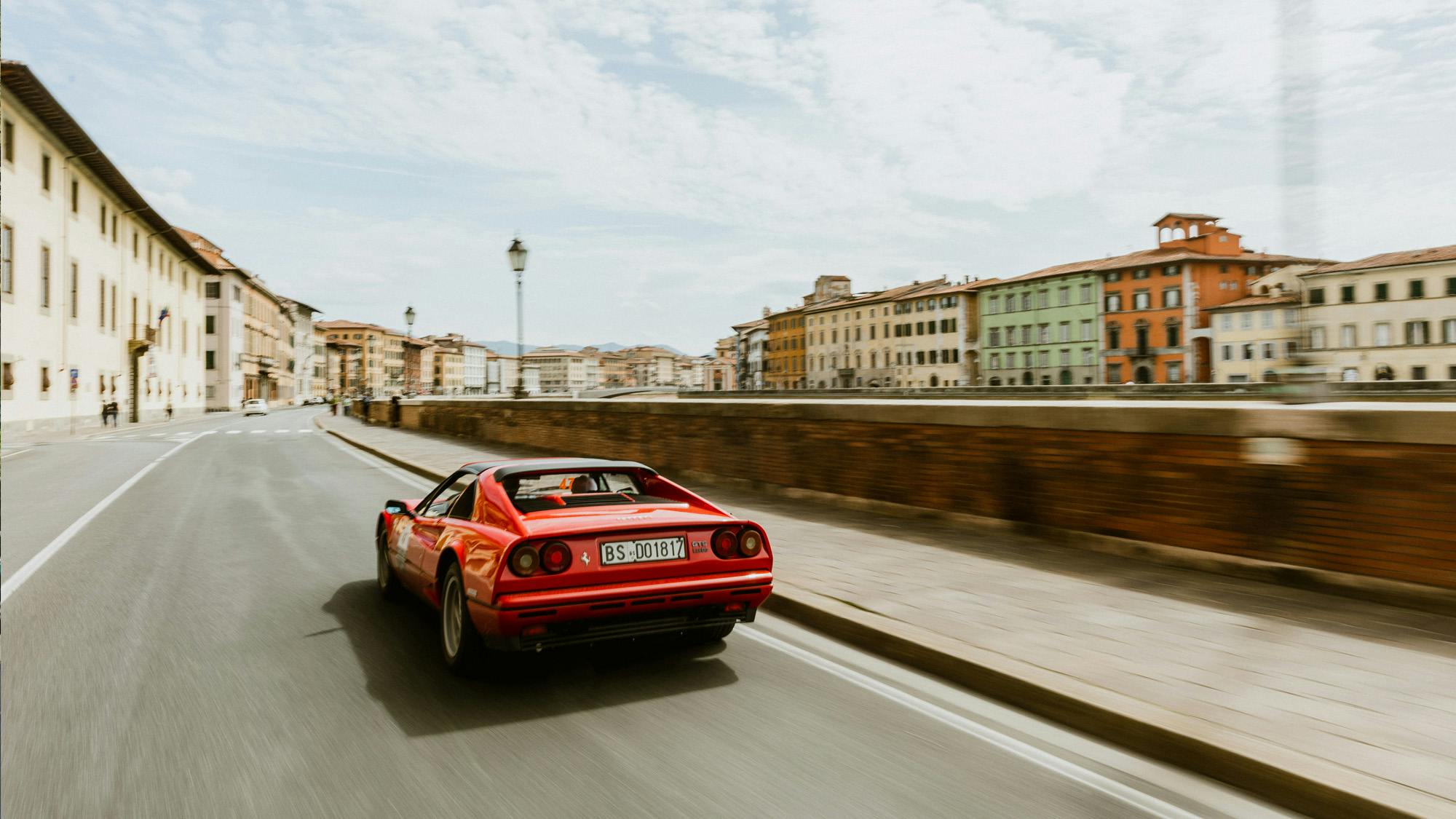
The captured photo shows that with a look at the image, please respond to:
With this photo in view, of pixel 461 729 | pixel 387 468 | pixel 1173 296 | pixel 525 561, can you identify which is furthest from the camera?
pixel 1173 296

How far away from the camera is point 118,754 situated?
3637mm

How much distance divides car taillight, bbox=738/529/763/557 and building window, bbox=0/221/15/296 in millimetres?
42916

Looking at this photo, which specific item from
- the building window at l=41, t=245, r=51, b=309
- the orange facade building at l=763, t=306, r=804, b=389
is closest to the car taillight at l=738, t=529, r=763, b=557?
the building window at l=41, t=245, r=51, b=309

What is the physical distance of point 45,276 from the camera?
1654 inches

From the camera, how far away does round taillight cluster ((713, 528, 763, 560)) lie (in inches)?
191

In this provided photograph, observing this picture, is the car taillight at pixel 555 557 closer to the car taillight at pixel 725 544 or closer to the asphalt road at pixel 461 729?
the asphalt road at pixel 461 729

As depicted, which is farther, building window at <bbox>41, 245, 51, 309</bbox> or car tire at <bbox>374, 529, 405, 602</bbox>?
building window at <bbox>41, 245, 51, 309</bbox>

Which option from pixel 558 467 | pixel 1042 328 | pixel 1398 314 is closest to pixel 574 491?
pixel 558 467

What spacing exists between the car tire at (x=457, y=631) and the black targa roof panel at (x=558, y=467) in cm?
62

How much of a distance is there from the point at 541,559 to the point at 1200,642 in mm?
3422

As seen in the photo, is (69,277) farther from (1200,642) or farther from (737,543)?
(1200,642)

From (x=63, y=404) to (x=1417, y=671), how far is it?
4955 centimetres

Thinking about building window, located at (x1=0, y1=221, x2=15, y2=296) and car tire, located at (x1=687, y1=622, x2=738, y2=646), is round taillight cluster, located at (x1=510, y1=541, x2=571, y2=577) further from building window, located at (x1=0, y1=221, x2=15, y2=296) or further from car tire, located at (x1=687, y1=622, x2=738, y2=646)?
building window, located at (x1=0, y1=221, x2=15, y2=296)

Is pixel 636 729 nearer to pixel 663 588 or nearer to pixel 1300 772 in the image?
pixel 663 588
